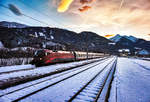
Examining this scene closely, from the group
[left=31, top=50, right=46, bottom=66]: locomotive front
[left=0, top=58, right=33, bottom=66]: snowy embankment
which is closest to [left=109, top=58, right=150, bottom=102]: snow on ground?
[left=31, top=50, right=46, bottom=66]: locomotive front

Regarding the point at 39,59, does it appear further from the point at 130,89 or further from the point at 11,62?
the point at 130,89

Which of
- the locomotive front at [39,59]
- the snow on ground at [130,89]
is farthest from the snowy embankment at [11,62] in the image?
the snow on ground at [130,89]

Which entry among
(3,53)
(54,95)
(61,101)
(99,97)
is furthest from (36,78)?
(3,53)

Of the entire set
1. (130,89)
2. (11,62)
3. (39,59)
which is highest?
(39,59)

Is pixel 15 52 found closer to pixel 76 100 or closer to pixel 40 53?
pixel 40 53

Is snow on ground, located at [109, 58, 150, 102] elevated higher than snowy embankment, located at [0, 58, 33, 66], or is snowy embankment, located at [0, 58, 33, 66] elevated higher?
snowy embankment, located at [0, 58, 33, 66]

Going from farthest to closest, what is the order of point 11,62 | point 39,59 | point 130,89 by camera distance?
point 11,62, point 39,59, point 130,89

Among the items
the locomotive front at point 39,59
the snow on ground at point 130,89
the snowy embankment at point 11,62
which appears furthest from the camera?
the snowy embankment at point 11,62

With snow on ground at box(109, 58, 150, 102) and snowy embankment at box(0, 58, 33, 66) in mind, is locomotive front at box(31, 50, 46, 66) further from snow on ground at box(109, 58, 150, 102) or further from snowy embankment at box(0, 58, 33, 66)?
snow on ground at box(109, 58, 150, 102)

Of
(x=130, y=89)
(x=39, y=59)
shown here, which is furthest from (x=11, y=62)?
(x=130, y=89)

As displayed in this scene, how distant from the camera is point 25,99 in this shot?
4.63 m

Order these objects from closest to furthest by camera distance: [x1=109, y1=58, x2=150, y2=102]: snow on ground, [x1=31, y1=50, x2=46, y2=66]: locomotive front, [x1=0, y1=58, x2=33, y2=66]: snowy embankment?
1. [x1=109, y1=58, x2=150, y2=102]: snow on ground
2. [x1=31, y1=50, x2=46, y2=66]: locomotive front
3. [x1=0, y1=58, x2=33, y2=66]: snowy embankment

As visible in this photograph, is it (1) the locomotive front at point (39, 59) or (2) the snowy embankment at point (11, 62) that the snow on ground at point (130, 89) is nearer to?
(1) the locomotive front at point (39, 59)

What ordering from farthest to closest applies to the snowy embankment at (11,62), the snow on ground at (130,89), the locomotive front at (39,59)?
the snowy embankment at (11,62), the locomotive front at (39,59), the snow on ground at (130,89)
